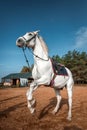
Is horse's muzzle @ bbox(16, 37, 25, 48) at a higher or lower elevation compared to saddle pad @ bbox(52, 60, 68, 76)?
higher

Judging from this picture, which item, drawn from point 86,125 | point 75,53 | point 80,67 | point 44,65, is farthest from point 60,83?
point 75,53

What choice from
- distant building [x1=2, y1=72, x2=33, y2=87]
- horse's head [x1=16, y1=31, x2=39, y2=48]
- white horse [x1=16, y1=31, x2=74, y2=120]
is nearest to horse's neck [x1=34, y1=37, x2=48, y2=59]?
white horse [x1=16, y1=31, x2=74, y2=120]

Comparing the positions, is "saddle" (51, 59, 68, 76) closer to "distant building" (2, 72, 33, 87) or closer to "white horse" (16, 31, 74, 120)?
"white horse" (16, 31, 74, 120)

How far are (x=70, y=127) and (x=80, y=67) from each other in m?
72.0

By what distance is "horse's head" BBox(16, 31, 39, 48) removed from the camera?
753cm

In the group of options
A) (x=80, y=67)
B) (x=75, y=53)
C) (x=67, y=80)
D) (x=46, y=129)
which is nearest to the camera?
(x=46, y=129)

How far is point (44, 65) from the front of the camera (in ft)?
26.1

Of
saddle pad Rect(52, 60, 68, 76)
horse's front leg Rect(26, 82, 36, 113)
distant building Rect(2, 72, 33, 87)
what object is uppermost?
distant building Rect(2, 72, 33, 87)

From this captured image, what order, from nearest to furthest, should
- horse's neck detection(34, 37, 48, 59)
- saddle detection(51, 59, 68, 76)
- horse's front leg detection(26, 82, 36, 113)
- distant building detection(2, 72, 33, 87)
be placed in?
horse's front leg detection(26, 82, 36, 113) → horse's neck detection(34, 37, 48, 59) → saddle detection(51, 59, 68, 76) → distant building detection(2, 72, 33, 87)

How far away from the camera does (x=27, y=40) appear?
7.85 metres

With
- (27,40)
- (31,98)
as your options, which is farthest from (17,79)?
(31,98)

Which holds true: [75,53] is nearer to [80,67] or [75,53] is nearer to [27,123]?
[80,67]

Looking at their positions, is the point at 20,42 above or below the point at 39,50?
above

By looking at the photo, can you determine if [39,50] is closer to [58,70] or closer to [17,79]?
[58,70]
